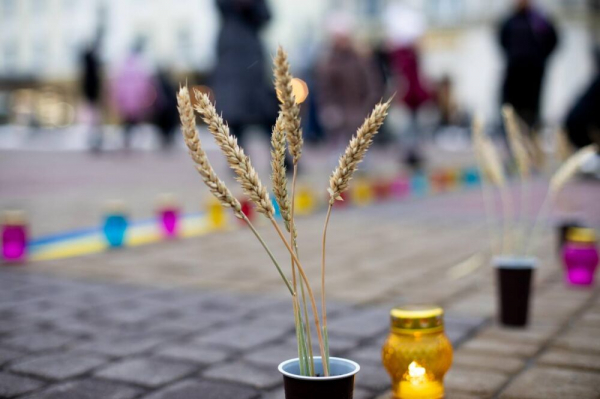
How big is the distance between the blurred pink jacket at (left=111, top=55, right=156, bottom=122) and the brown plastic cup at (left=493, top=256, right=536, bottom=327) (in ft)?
46.2

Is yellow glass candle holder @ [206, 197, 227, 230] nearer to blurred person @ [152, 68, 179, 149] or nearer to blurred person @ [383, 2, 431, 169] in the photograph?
A: blurred person @ [383, 2, 431, 169]

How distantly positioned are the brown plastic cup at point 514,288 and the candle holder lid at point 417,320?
103cm

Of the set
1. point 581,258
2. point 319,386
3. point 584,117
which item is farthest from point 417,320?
point 584,117

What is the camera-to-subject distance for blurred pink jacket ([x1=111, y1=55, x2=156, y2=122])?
53.5 feet

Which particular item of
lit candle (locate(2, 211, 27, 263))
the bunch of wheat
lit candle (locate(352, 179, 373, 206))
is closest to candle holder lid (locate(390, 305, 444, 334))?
the bunch of wheat

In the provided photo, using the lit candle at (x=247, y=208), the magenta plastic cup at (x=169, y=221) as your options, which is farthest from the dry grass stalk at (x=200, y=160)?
the magenta plastic cup at (x=169, y=221)

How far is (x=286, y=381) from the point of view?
5.69ft

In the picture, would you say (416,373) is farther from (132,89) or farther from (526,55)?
(132,89)

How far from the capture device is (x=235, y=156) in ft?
5.03

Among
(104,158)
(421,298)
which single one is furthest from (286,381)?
(104,158)

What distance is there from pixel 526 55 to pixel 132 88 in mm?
9348

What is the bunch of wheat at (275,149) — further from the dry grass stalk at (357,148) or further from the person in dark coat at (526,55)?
the person in dark coat at (526,55)

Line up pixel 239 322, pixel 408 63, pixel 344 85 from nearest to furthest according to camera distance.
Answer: pixel 239 322 < pixel 344 85 < pixel 408 63

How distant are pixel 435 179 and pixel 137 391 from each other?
23.9 feet
